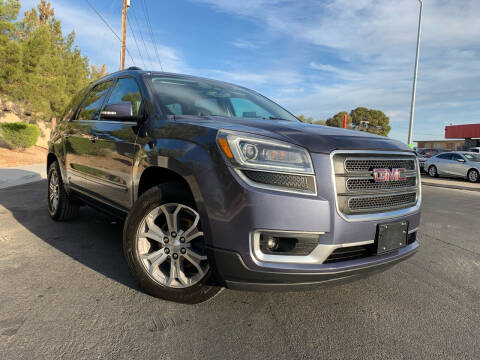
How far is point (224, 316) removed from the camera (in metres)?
2.34

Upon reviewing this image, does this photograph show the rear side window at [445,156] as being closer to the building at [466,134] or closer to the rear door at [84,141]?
the rear door at [84,141]

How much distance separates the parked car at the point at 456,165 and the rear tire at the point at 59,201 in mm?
16855

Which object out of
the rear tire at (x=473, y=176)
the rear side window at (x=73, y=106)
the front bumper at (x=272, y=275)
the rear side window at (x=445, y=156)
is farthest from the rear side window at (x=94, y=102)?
the rear side window at (x=445, y=156)

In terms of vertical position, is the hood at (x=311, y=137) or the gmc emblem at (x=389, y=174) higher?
the hood at (x=311, y=137)

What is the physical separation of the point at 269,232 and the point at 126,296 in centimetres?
130

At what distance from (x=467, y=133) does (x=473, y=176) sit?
3255 centimetres

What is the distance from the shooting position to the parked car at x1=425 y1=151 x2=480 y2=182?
1589cm

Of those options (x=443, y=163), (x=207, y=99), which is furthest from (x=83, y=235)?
(x=443, y=163)

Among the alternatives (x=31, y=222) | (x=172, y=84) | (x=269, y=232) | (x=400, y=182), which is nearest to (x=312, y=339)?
(x=269, y=232)

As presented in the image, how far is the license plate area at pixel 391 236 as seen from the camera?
221 cm

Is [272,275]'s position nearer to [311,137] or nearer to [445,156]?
[311,137]

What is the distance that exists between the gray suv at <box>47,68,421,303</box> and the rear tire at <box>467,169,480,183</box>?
16.0 meters

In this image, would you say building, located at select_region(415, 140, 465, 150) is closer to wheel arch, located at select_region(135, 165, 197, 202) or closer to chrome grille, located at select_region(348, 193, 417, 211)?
chrome grille, located at select_region(348, 193, 417, 211)

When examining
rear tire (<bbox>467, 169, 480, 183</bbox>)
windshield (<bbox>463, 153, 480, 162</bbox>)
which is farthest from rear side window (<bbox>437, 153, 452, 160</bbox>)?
rear tire (<bbox>467, 169, 480, 183</bbox>)
